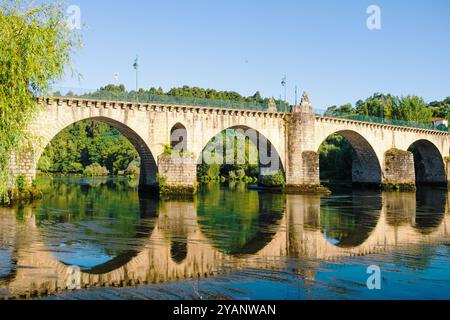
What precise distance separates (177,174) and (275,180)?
14.3 meters

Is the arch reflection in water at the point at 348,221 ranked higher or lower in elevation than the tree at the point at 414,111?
lower

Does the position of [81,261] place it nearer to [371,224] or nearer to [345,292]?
[345,292]

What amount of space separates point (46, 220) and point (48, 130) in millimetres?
11905

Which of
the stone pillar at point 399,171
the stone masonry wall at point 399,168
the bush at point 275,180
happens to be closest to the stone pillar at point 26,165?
the bush at point 275,180

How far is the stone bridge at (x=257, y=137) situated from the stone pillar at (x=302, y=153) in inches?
4.0

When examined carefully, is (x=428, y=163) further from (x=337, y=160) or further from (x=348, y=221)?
(x=348, y=221)

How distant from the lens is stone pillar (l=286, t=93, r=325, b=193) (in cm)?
4938

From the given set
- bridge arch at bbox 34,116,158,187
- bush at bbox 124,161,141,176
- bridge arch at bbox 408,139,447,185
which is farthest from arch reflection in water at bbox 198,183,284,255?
bush at bbox 124,161,141,176

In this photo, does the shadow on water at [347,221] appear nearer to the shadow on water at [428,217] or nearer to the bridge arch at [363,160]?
the shadow on water at [428,217]

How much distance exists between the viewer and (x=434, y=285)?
44.3 ft

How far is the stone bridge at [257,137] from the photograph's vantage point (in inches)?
1470

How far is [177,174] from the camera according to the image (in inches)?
1613

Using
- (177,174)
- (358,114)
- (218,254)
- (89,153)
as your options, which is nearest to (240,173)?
(358,114)

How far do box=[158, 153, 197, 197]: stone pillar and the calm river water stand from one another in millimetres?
8242
